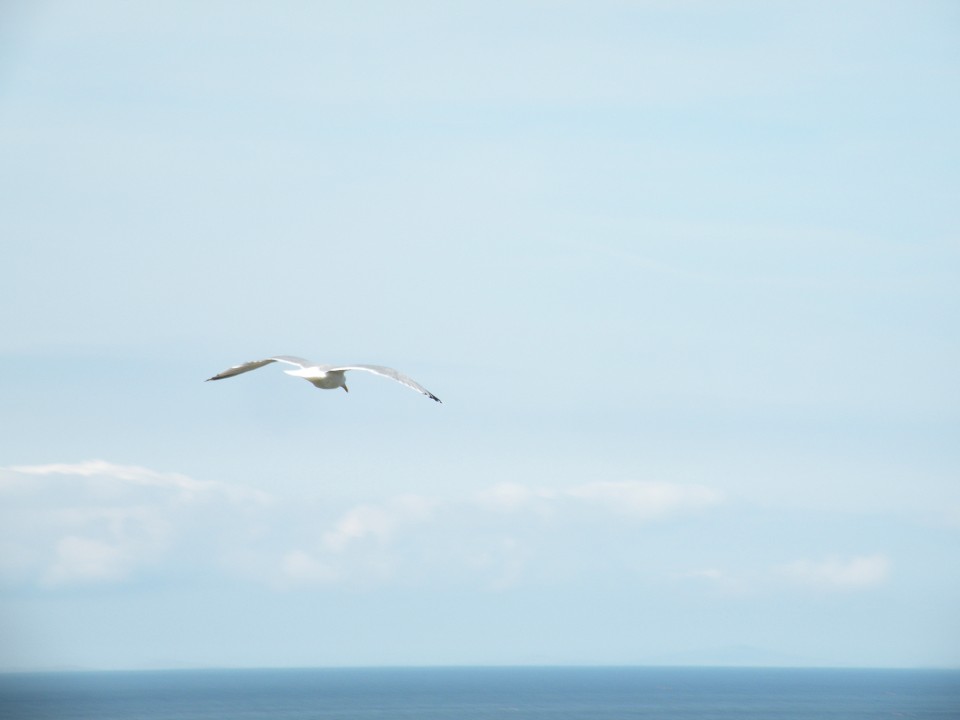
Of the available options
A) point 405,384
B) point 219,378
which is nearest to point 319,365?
point 219,378

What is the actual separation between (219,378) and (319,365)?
3148 mm

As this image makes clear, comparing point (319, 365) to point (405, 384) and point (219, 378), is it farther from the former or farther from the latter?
point (405, 384)

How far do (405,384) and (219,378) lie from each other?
844cm

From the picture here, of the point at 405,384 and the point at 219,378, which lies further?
the point at 219,378

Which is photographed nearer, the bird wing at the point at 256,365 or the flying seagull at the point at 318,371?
the flying seagull at the point at 318,371

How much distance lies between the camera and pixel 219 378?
3944 centimetres

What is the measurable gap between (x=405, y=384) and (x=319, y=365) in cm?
607

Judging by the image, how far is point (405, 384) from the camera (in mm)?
33344

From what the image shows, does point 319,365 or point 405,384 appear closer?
point 405,384

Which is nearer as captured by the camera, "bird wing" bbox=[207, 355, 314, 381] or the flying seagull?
the flying seagull

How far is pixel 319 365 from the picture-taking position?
38.7 meters
